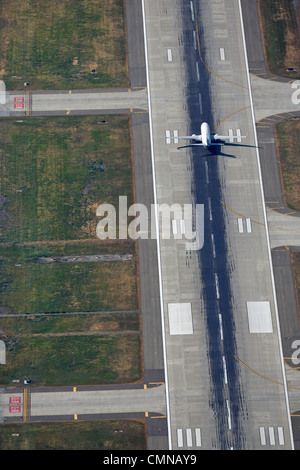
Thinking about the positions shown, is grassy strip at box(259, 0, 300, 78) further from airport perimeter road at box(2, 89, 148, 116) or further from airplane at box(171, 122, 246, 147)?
airport perimeter road at box(2, 89, 148, 116)

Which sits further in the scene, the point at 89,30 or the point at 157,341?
the point at 89,30

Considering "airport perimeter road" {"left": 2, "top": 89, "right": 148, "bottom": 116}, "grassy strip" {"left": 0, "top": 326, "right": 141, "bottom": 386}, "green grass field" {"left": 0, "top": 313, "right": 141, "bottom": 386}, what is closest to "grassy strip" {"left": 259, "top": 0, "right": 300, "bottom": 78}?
"airport perimeter road" {"left": 2, "top": 89, "right": 148, "bottom": 116}

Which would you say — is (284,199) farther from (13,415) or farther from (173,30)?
(13,415)

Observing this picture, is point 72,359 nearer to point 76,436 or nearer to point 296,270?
point 76,436

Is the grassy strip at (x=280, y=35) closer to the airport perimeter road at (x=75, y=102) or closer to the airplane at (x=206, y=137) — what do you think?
the airplane at (x=206, y=137)

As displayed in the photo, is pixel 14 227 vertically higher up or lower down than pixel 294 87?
lower down

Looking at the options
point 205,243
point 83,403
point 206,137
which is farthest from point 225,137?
point 83,403
